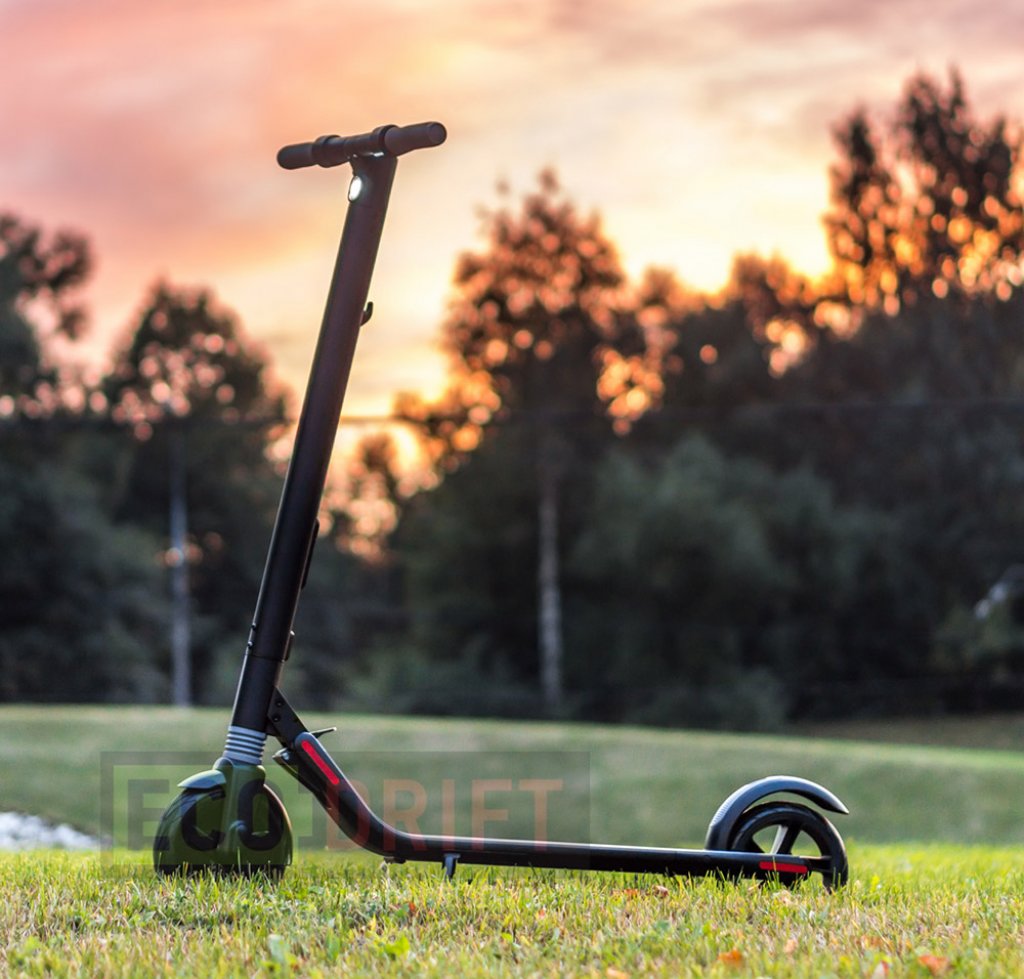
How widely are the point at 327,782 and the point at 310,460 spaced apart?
857 millimetres

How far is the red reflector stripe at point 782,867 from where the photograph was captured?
12.5 ft

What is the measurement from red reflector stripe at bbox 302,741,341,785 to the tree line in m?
24.9

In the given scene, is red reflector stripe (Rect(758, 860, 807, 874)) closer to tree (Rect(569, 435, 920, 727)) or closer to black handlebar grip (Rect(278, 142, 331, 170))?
black handlebar grip (Rect(278, 142, 331, 170))

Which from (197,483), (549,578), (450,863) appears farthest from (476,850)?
(197,483)

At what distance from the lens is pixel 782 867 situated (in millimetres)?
3822

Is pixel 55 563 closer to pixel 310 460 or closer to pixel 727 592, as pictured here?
pixel 727 592

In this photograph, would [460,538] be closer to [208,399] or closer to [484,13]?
[208,399]

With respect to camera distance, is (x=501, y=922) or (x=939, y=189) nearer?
(x=501, y=922)

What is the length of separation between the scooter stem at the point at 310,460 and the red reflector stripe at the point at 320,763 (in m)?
0.13

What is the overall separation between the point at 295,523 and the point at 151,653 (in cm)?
2810

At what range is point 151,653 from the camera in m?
30.6

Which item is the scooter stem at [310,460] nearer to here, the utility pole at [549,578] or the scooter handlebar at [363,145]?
the scooter handlebar at [363,145]

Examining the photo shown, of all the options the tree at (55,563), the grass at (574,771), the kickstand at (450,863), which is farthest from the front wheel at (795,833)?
the tree at (55,563)

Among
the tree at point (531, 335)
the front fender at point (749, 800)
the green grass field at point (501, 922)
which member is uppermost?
the tree at point (531, 335)
